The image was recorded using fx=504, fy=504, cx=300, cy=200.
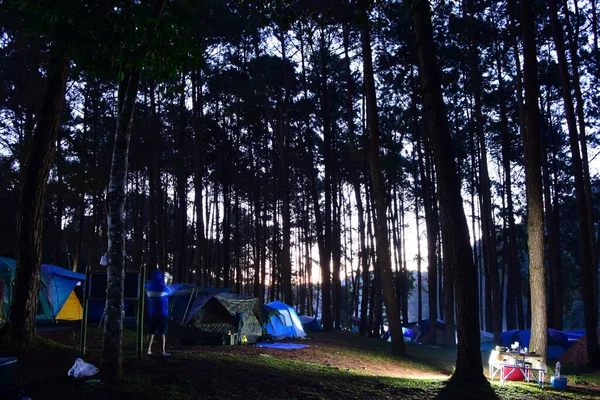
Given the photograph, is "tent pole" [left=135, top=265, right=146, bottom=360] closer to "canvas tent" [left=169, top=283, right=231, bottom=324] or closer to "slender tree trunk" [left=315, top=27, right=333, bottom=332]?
"canvas tent" [left=169, top=283, right=231, bottom=324]

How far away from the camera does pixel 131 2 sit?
21.5 feet

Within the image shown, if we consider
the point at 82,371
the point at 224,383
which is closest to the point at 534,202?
the point at 224,383

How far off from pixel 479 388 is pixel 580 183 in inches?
357

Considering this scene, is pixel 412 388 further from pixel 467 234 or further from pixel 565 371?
pixel 565 371

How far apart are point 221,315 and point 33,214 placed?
7369 mm

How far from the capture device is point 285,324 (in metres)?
17.4

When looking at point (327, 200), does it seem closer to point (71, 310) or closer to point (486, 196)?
point (486, 196)

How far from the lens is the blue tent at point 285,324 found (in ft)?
54.9

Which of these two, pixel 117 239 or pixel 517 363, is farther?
pixel 517 363

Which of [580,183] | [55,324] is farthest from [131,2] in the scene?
[580,183]

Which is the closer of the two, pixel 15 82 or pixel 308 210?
pixel 15 82

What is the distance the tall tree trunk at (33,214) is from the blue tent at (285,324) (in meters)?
9.13

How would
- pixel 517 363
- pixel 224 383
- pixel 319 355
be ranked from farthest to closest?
1. pixel 319 355
2. pixel 517 363
3. pixel 224 383

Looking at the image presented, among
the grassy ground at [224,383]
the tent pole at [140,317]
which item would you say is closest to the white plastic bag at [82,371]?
the grassy ground at [224,383]
